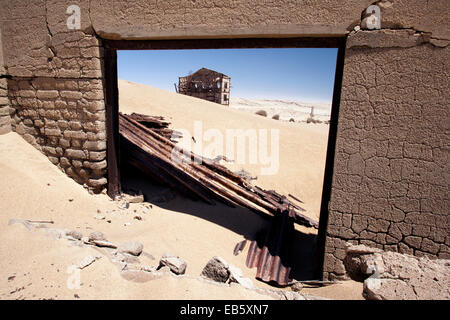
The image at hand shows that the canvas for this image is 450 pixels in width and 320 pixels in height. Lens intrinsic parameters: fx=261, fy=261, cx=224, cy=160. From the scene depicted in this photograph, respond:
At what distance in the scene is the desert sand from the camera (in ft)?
6.95

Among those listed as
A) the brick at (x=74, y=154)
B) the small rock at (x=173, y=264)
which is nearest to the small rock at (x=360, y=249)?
the small rock at (x=173, y=264)

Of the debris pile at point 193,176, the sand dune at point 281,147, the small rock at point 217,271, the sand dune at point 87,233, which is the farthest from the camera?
the sand dune at point 281,147

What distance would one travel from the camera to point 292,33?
117 inches

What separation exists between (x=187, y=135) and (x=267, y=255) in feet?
25.1

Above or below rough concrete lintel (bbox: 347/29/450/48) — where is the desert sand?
below

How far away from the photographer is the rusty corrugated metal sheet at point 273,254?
11.2ft

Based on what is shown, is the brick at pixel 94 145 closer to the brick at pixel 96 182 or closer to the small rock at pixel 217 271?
the brick at pixel 96 182

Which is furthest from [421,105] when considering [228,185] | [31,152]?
[31,152]

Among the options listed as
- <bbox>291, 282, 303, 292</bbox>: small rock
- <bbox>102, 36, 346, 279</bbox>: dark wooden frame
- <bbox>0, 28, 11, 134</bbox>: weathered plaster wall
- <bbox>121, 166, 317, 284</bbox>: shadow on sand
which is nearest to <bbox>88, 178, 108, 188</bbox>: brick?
<bbox>102, 36, 346, 279</bbox>: dark wooden frame

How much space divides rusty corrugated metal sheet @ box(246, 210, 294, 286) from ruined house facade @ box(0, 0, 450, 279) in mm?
596

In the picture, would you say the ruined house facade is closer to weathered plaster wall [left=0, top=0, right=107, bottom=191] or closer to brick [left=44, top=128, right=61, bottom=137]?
weathered plaster wall [left=0, top=0, right=107, bottom=191]

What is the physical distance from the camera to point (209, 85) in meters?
25.4

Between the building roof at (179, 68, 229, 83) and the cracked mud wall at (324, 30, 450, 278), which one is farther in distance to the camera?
the building roof at (179, 68, 229, 83)

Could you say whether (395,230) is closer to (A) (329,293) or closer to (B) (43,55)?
(A) (329,293)
